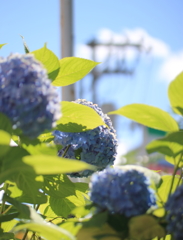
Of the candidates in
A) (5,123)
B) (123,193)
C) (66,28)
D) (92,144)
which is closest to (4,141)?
(5,123)

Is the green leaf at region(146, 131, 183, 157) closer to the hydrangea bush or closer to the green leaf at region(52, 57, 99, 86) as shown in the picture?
the hydrangea bush

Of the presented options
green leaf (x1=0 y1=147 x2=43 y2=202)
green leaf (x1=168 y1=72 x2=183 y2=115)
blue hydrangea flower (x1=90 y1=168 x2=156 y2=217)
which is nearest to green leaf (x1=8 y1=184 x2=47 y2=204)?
green leaf (x1=0 y1=147 x2=43 y2=202)

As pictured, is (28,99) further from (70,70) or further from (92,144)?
(92,144)

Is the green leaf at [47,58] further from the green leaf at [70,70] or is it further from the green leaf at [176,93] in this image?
the green leaf at [176,93]

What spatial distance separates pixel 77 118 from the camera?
62 cm

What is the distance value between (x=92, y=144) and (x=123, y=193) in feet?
1.03

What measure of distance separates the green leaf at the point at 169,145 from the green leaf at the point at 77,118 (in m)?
0.14

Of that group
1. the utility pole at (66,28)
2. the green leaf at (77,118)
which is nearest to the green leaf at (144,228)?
the green leaf at (77,118)

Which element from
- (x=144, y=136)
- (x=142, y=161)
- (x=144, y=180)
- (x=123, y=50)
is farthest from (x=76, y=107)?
(x=144, y=136)

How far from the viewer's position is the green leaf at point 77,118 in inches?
23.9

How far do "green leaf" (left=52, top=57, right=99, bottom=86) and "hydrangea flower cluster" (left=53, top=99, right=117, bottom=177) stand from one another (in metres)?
0.16

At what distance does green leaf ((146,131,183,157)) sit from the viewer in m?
0.46

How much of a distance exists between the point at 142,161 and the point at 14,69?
28.4 ft

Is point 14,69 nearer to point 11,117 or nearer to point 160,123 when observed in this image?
point 11,117
